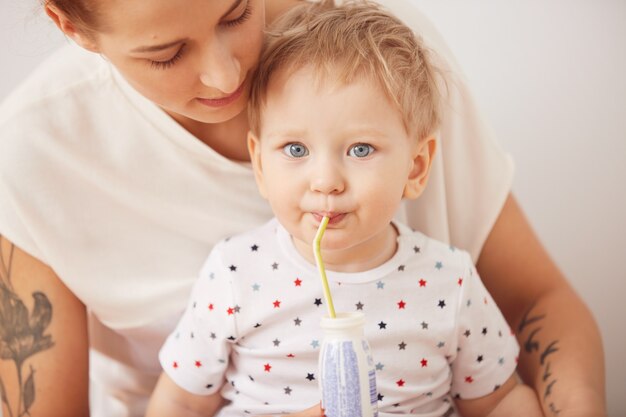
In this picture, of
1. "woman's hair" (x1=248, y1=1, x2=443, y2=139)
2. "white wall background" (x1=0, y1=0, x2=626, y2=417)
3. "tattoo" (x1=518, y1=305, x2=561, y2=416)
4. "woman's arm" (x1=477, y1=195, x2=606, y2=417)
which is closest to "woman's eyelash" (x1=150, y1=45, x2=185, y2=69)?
"woman's hair" (x1=248, y1=1, x2=443, y2=139)

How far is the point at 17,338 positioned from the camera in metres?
1.57

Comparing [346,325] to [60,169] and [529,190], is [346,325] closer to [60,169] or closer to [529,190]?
[60,169]

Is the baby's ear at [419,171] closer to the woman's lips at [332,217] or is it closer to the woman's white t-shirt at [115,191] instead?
the woman's lips at [332,217]

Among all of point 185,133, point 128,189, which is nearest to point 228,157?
point 185,133

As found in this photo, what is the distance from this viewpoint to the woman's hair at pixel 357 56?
127cm

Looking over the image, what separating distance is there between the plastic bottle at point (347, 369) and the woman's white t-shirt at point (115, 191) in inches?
23.3

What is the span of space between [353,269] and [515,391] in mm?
388

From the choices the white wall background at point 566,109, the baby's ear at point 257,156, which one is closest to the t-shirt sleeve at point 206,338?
the baby's ear at point 257,156

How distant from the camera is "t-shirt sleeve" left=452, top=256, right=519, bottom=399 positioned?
141cm

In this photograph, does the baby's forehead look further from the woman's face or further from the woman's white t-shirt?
the woman's white t-shirt

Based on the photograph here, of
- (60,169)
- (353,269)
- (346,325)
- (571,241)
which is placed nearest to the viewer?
(346,325)

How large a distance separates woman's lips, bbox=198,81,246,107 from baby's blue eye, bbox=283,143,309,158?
15cm

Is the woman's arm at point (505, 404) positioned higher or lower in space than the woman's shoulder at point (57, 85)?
lower

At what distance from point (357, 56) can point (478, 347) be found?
55cm
